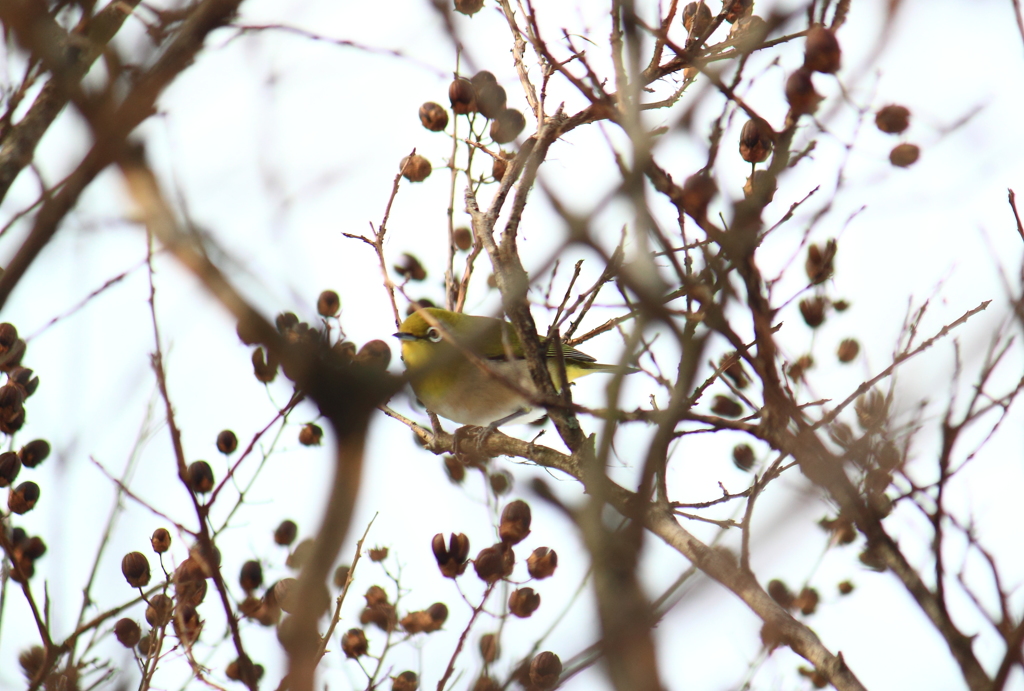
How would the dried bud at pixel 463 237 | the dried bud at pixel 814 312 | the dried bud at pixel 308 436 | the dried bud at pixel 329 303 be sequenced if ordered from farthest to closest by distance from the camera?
the dried bud at pixel 463 237 < the dried bud at pixel 308 436 < the dried bud at pixel 329 303 < the dried bud at pixel 814 312

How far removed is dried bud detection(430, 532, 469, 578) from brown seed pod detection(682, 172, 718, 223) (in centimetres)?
175

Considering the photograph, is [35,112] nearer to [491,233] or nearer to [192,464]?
[192,464]

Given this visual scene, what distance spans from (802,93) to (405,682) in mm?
2806

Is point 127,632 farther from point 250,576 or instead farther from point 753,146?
point 753,146

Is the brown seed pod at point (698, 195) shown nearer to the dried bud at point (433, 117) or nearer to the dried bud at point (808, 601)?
the dried bud at point (433, 117)

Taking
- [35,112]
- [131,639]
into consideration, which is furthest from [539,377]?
[35,112]

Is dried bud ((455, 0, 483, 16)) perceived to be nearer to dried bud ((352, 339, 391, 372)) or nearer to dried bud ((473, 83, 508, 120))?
dried bud ((473, 83, 508, 120))

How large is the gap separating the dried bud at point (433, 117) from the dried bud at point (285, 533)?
7.04 ft

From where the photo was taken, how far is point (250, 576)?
3.64 metres

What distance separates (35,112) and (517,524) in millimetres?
2374

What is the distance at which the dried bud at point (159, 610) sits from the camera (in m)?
2.83

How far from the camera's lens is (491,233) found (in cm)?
302

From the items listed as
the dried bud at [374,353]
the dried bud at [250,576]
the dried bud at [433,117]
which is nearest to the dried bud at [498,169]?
the dried bud at [433,117]

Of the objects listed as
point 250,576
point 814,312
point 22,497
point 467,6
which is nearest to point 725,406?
point 814,312
